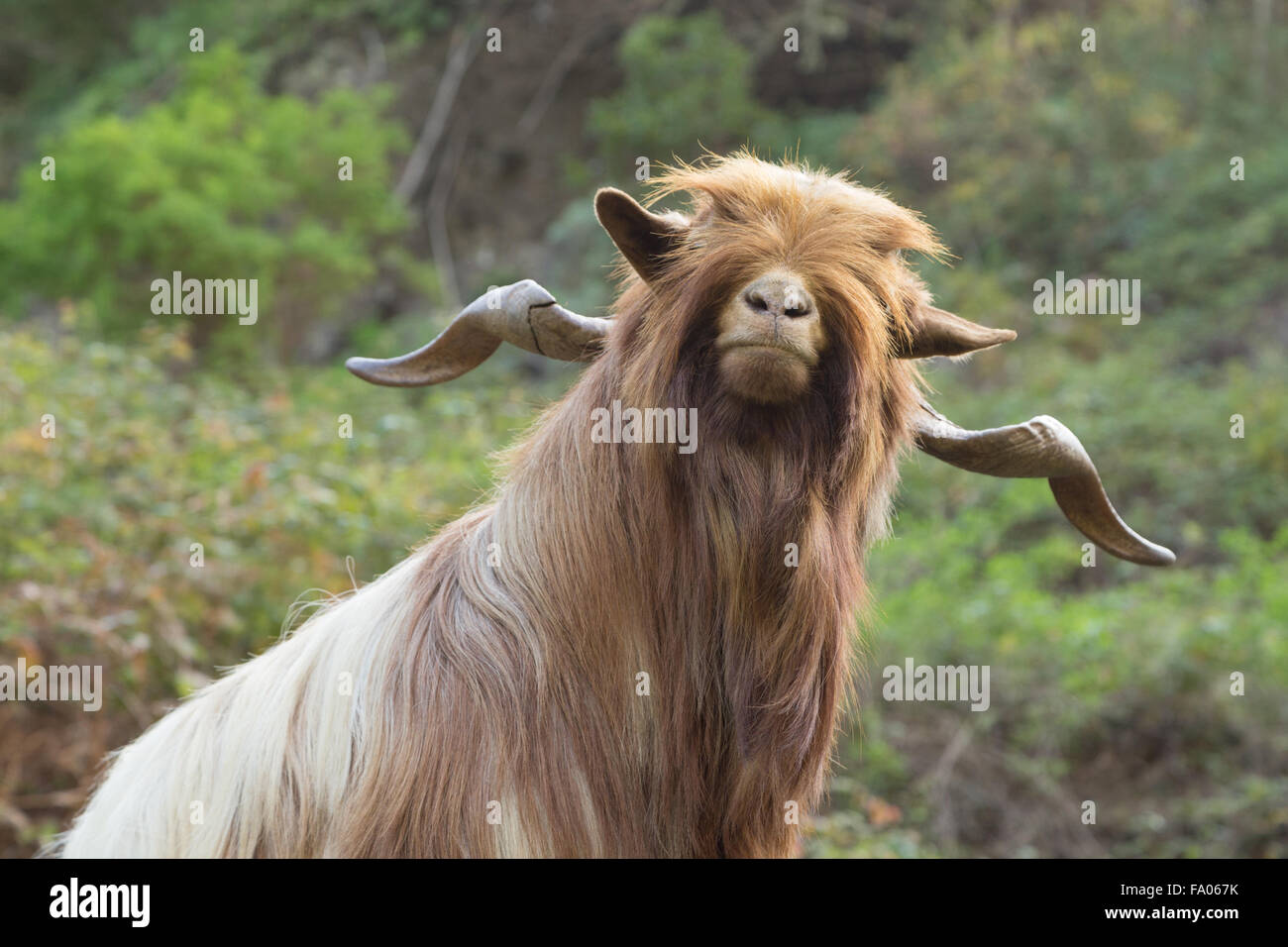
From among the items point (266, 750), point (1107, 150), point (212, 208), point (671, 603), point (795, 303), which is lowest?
point (266, 750)

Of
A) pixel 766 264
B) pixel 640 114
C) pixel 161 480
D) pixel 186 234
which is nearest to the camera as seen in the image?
pixel 766 264

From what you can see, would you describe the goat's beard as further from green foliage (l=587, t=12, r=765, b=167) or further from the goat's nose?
green foliage (l=587, t=12, r=765, b=167)

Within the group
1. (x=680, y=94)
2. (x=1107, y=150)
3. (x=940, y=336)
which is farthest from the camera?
(x=680, y=94)

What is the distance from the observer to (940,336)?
323 centimetres

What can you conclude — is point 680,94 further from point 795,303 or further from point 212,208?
point 795,303

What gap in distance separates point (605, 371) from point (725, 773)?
1039 mm

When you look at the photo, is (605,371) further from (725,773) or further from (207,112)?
(207,112)

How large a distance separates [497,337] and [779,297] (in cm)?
110

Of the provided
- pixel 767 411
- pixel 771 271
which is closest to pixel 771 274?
pixel 771 271

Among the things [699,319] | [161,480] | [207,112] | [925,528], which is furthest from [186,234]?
[699,319]

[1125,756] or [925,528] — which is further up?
[925,528]

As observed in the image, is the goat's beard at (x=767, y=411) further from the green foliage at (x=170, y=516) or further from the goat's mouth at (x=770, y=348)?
the green foliage at (x=170, y=516)

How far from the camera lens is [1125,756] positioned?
7828 mm

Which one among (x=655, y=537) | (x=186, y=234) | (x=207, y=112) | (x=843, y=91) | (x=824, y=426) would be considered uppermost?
(x=843, y=91)
